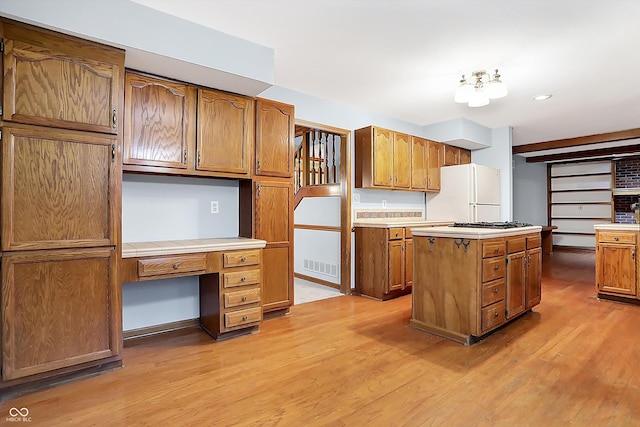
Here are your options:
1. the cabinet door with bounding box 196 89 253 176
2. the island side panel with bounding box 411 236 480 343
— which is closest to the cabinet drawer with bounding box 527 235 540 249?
→ the island side panel with bounding box 411 236 480 343

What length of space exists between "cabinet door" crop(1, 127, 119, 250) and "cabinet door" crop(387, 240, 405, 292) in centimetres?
289

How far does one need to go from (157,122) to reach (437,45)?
2.32m

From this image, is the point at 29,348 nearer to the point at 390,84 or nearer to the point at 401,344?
the point at 401,344

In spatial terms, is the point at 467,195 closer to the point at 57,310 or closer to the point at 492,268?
the point at 492,268

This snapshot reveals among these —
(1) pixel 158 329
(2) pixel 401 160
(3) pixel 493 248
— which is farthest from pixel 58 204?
(2) pixel 401 160

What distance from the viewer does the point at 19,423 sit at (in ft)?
5.49

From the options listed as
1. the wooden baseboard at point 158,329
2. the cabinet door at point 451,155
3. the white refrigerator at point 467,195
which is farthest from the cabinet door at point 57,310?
the cabinet door at point 451,155

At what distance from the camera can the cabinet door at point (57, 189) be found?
191 centimetres

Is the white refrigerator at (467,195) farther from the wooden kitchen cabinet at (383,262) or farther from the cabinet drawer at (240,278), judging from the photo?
the cabinet drawer at (240,278)

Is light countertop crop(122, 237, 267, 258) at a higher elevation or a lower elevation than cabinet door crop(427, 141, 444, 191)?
lower

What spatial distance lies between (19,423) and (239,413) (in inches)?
42.4

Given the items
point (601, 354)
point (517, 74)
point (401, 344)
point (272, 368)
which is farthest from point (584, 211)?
point (272, 368)

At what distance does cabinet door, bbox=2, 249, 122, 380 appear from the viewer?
191 cm

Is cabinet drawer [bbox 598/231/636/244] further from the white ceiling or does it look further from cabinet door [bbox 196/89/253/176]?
cabinet door [bbox 196/89/253/176]
